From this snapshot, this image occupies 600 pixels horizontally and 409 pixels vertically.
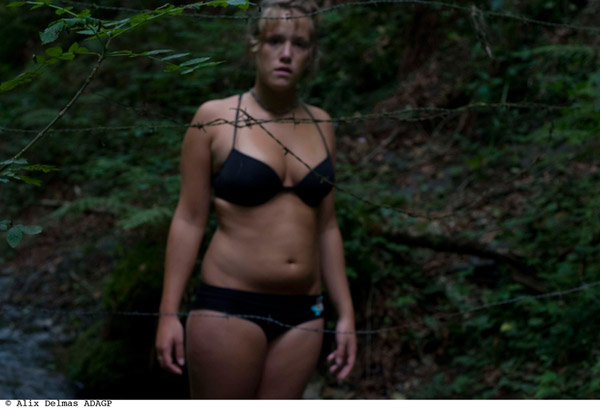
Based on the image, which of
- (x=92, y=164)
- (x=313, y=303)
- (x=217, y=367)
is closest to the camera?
(x=217, y=367)

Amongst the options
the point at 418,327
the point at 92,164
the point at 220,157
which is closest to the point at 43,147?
the point at 92,164

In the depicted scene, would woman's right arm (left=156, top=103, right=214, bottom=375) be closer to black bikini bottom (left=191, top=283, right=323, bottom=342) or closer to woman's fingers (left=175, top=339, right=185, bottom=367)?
woman's fingers (left=175, top=339, right=185, bottom=367)

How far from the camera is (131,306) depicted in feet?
14.1

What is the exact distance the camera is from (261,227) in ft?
7.68

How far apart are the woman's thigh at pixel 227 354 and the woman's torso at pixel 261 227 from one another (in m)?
0.16

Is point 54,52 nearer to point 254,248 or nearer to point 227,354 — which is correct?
point 254,248

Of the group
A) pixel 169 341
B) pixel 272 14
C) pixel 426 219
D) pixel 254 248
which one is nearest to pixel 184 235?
pixel 254 248

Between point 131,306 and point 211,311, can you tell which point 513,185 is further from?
point 211,311

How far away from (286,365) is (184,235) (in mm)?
682

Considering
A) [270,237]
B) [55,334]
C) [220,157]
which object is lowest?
[55,334]

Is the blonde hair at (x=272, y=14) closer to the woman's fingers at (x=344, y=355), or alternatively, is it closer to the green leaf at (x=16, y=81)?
the woman's fingers at (x=344, y=355)

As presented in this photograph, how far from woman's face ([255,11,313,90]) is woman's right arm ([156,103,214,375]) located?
0.30 meters

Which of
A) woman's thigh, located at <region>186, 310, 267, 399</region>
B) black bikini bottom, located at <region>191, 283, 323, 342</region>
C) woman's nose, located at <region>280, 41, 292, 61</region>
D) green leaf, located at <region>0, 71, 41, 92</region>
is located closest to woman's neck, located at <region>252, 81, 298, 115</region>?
woman's nose, located at <region>280, 41, 292, 61</region>
